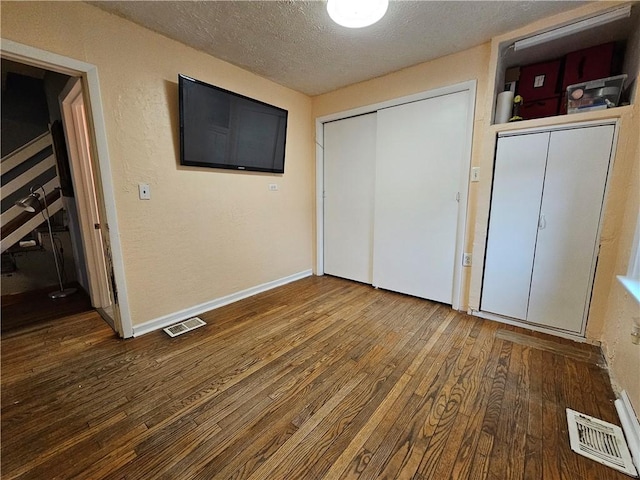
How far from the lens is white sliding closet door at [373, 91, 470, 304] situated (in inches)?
95.7

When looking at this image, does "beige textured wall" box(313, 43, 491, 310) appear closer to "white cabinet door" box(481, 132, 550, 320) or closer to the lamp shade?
"white cabinet door" box(481, 132, 550, 320)

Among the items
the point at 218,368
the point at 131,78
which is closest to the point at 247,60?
the point at 131,78

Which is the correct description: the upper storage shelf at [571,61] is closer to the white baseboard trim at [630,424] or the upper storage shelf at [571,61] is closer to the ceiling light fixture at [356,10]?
the ceiling light fixture at [356,10]

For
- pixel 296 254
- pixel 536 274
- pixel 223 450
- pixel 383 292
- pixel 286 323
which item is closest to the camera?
pixel 223 450

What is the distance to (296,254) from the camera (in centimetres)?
349

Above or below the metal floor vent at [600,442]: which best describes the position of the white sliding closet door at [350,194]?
above

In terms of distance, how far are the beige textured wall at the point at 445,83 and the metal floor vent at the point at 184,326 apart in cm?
247

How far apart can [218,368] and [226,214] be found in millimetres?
1472

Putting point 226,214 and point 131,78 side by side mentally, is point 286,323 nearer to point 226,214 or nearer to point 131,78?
point 226,214

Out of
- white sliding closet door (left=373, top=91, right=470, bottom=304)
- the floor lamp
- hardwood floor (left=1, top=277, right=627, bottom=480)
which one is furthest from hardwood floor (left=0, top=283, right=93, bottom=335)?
white sliding closet door (left=373, top=91, right=470, bottom=304)

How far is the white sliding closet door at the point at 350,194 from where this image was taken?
3082 millimetres

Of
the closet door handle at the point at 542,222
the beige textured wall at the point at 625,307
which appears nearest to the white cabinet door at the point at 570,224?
the closet door handle at the point at 542,222

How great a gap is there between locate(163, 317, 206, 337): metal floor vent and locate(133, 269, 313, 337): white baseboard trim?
2.7 inches

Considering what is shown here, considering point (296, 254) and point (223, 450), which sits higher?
point (296, 254)
